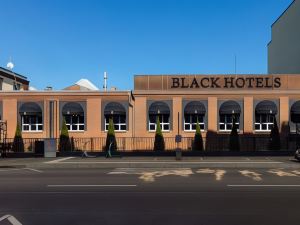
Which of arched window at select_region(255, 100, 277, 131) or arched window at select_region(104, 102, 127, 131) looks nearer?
arched window at select_region(255, 100, 277, 131)

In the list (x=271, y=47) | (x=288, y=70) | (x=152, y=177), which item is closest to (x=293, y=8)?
(x=288, y=70)

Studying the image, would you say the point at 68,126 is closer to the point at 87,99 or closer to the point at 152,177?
the point at 87,99

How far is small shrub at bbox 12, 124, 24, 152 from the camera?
3919 centimetres

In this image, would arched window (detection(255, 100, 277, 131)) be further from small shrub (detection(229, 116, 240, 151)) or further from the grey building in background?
the grey building in background

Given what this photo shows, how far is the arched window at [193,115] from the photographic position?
136 feet

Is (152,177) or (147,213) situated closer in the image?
(147,213)

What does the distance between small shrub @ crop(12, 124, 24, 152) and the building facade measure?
2.13 metres

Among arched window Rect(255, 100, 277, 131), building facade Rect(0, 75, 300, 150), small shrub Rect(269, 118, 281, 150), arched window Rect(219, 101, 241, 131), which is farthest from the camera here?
building facade Rect(0, 75, 300, 150)

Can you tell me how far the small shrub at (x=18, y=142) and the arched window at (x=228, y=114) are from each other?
54.4 ft

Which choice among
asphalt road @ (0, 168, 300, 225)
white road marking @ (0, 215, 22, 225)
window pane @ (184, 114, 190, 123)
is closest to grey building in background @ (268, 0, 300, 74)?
window pane @ (184, 114, 190, 123)

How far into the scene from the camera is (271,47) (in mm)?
68500

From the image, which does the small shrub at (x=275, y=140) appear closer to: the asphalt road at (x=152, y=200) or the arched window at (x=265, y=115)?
the arched window at (x=265, y=115)

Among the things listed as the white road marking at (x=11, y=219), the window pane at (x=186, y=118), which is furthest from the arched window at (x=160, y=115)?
the white road marking at (x=11, y=219)

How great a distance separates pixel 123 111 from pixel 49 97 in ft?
21.3
